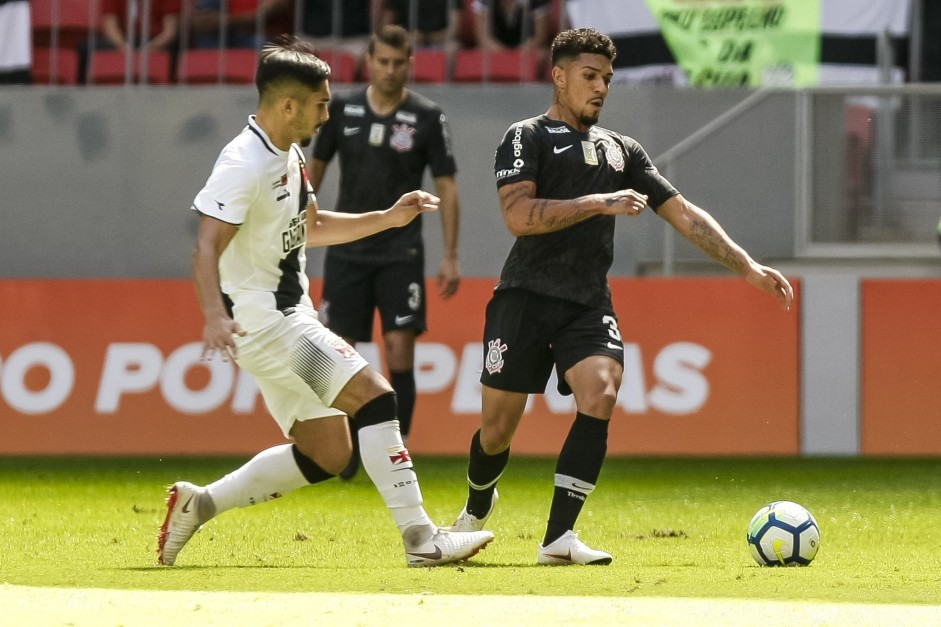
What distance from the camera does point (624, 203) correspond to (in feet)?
18.9

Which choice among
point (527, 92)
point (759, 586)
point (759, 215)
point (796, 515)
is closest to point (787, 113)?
point (759, 215)

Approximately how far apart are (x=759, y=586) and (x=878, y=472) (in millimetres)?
5678

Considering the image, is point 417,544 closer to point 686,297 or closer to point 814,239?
point 686,297

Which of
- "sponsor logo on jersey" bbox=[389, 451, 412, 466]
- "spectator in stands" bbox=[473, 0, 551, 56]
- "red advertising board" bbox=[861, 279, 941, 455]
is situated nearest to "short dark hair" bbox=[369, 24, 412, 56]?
"sponsor logo on jersey" bbox=[389, 451, 412, 466]

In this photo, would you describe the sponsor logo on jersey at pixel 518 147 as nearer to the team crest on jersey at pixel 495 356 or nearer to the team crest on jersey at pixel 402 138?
the team crest on jersey at pixel 495 356

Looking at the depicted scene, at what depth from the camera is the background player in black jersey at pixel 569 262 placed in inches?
241

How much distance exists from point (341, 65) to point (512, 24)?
159 centimetres

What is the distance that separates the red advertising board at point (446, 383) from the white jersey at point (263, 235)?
520 centimetres

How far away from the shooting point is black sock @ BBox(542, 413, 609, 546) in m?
6.04

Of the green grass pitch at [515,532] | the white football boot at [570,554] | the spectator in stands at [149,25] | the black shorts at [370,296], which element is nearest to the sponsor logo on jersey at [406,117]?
the black shorts at [370,296]

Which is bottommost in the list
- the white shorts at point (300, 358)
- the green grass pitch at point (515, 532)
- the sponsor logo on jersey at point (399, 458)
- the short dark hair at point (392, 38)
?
the green grass pitch at point (515, 532)

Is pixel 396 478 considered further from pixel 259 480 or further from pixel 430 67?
pixel 430 67

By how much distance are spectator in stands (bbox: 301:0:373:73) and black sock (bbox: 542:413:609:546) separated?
8427mm

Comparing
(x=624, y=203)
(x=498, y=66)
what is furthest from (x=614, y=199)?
(x=498, y=66)
